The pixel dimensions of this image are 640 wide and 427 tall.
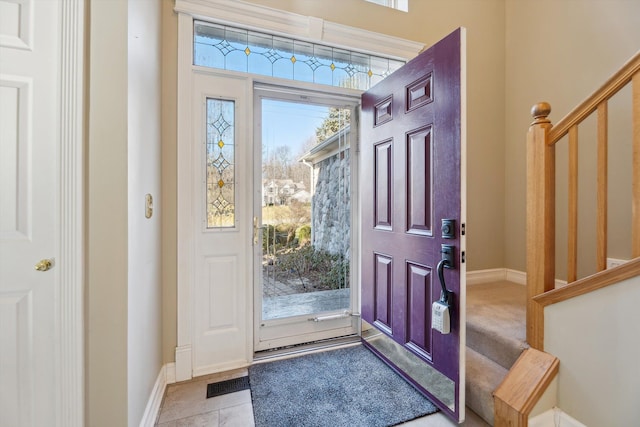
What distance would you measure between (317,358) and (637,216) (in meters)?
1.99

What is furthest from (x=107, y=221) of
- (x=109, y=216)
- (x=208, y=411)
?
(x=208, y=411)

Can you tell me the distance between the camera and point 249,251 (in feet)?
6.67

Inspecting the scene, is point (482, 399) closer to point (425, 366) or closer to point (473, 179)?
point (425, 366)

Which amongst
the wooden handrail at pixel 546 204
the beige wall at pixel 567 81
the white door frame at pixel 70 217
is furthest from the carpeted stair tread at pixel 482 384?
the white door frame at pixel 70 217

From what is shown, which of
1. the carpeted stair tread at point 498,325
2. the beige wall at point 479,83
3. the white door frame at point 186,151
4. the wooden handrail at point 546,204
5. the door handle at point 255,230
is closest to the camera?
the wooden handrail at point 546,204

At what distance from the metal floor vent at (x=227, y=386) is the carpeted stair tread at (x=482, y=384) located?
1.35 metres

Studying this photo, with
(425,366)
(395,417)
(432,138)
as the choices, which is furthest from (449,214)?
(395,417)

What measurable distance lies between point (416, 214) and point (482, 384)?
3.32 feet

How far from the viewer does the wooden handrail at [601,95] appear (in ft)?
4.00

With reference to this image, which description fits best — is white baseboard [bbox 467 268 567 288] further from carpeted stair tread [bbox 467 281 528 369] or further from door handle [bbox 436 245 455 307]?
door handle [bbox 436 245 455 307]

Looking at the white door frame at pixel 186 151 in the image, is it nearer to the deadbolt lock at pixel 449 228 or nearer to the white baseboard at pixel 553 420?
the deadbolt lock at pixel 449 228

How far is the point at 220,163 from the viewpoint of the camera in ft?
Result: 6.48

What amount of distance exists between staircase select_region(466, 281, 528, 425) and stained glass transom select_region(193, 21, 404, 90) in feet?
6.63

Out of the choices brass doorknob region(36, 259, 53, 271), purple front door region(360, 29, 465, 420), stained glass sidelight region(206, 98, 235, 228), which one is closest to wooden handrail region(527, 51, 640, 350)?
purple front door region(360, 29, 465, 420)
